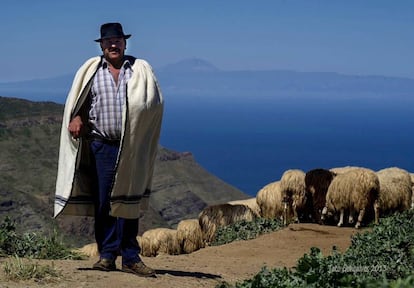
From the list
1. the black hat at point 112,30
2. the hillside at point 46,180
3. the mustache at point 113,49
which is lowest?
the hillside at point 46,180

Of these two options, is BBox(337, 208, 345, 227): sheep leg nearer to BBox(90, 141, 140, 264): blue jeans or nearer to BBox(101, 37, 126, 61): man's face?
BBox(90, 141, 140, 264): blue jeans

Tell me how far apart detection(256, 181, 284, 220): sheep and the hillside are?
34.6m

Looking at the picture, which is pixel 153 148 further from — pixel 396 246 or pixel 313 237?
pixel 313 237

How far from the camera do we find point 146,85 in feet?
23.5

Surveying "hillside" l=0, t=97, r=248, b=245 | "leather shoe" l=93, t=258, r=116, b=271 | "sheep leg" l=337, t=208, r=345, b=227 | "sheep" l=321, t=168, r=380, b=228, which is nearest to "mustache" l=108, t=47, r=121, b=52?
"leather shoe" l=93, t=258, r=116, b=271

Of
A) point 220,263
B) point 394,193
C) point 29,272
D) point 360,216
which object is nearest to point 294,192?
point 360,216

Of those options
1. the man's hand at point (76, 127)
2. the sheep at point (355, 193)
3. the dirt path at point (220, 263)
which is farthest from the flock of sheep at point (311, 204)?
the man's hand at point (76, 127)

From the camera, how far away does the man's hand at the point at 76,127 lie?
23.3 ft

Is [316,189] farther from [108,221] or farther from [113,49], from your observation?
[113,49]

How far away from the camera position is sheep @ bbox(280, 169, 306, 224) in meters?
16.0

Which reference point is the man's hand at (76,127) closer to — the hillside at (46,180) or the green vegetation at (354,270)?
the green vegetation at (354,270)

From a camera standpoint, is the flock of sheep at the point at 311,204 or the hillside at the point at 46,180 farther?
the hillside at the point at 46,180

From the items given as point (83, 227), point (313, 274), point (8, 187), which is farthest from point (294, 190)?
point (8, 187)

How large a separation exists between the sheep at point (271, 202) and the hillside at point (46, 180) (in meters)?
34.6
